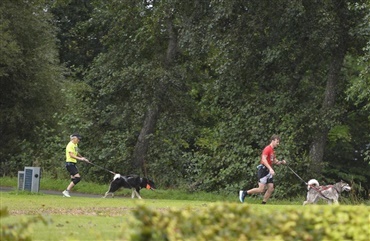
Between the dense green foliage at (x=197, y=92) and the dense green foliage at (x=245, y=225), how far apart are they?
735 inches

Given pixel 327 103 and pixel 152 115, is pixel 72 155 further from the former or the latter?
pixel 152 115

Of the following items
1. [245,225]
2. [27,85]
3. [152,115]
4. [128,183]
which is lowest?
[245,225]

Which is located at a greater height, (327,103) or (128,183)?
(327,103)

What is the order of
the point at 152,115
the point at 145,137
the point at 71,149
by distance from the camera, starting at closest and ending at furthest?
the point at 71,149
the point at 145,137
the point at 152,115

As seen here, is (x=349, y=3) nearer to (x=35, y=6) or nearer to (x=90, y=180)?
(x=90, y=180)

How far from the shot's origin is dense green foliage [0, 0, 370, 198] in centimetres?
3341

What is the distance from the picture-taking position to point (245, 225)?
33.0 feet

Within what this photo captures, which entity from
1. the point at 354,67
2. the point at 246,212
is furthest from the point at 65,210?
Answer: the point at 354,67

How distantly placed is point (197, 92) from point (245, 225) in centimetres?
3223

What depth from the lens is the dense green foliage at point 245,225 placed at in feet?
31.8

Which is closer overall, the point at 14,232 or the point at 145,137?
the point at 14,232

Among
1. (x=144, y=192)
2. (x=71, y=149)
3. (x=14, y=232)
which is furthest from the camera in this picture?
(x=144, y=192)

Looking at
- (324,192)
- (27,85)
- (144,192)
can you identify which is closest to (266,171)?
(324,192)

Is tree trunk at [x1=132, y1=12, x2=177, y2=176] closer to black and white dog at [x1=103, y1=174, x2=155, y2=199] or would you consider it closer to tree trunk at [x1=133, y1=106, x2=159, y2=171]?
tree trunk at [x1=133, y1=106, x2=159, y2=171]
